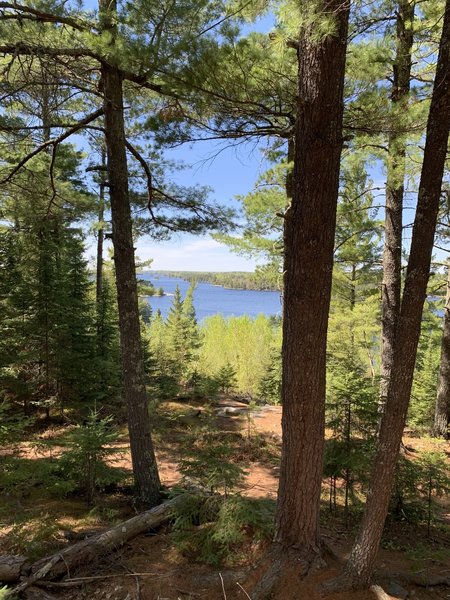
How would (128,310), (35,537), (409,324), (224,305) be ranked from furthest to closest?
(224,305), (128,310), (35,537), (409,324)

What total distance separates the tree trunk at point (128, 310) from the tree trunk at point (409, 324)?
310cm

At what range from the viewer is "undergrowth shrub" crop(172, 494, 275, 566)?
344cm

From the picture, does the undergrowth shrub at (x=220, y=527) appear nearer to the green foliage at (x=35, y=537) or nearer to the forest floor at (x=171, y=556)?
the forest floor at (x=171, y=556)

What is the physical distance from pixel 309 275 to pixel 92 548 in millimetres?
3303

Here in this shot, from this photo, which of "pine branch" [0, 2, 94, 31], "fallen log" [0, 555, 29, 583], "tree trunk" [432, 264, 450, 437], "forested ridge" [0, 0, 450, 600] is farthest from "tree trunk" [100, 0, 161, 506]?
"tree trunk" [432, 264, 450, 437]

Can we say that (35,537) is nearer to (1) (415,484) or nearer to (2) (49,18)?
(1) (415,484)

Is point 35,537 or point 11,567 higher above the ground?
point 11,567

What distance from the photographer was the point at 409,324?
8.51 feet

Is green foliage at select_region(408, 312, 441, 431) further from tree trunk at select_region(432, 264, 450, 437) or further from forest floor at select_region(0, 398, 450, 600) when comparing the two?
forest floor at select_region(0, 398, 450, 600)

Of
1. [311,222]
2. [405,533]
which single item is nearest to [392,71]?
[311,222]

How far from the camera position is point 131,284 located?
5.12 m

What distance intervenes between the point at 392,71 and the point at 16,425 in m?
6.96

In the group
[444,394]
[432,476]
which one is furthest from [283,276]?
[444,394]

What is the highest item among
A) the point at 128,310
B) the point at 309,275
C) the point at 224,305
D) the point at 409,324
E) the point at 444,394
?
the point at 309,275
